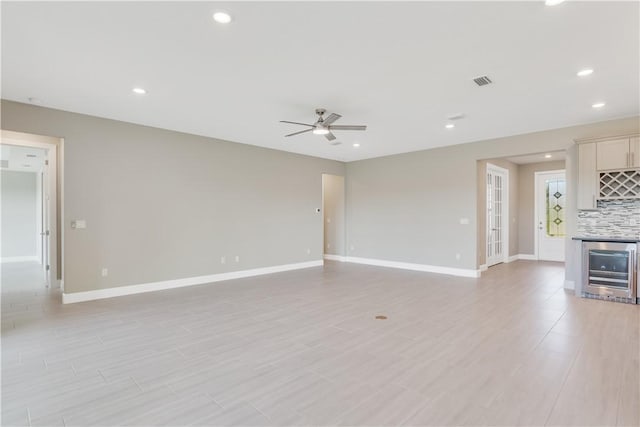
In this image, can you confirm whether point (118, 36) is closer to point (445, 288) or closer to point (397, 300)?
point (397, 300)

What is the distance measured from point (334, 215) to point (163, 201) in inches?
200

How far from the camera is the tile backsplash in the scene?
5246 millimetres

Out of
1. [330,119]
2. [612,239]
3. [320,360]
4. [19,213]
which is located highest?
[330,119]

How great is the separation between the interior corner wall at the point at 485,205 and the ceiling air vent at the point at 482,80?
3544mm

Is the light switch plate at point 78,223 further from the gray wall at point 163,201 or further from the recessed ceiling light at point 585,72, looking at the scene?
the recessed ceiling light at point 585,72

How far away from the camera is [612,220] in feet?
17.8

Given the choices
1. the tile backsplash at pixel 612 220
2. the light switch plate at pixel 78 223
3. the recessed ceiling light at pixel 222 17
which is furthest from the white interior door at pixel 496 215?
the light switch plate at pixel 78 223

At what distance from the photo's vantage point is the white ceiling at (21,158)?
21.2 ft

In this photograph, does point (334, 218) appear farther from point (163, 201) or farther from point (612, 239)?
point (612, 239)

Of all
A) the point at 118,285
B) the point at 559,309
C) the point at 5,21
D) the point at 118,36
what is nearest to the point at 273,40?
the point at 118,36

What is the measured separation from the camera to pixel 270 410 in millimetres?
2213

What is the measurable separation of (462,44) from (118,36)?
9.91 ft

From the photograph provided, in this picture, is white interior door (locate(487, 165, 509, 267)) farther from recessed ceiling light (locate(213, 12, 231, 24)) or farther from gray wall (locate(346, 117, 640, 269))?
recessed ceiling light (locate(213, 12, 231, 24))

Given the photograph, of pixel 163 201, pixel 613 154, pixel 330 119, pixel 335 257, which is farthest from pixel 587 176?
pixel 163 201
